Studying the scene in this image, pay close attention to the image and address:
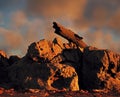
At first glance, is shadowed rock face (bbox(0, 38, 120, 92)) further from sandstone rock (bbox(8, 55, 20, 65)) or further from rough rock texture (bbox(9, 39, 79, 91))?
sandstone rock (bbox(8, 55, 20, 65))

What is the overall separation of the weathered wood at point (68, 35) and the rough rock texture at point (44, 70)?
2785mm

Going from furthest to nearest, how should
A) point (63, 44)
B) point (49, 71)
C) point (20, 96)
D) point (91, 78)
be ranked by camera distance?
point (63, 44) < point (91, 78) < point (49, 71) < point (20, 96)

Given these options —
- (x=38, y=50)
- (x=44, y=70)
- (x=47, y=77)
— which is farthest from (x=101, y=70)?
(x=38, y=50)

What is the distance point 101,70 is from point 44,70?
27.2 feet

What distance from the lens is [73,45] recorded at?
5719 cm

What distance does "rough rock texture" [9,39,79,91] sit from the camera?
161 feet

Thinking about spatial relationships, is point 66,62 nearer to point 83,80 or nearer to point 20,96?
point 83,80

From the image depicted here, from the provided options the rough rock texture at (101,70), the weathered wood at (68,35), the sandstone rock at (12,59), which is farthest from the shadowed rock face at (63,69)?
the sandstone rock at (12,59)

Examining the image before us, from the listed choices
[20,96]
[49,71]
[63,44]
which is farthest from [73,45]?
[20,96]

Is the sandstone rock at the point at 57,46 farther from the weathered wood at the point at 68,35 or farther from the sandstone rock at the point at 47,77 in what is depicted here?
the sandstone rock at the point at 47,77

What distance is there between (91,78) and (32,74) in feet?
28.3

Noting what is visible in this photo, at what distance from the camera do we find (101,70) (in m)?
51.8

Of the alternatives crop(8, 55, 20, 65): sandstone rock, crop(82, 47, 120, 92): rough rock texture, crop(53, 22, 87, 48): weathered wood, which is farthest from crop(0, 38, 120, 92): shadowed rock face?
crop(8, 55, 20, 65): sandstone rock

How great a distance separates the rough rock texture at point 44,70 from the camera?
161 feet
